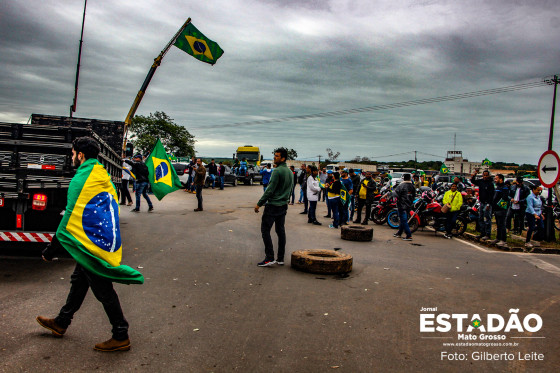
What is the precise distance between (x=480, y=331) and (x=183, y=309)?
3478 millimetres

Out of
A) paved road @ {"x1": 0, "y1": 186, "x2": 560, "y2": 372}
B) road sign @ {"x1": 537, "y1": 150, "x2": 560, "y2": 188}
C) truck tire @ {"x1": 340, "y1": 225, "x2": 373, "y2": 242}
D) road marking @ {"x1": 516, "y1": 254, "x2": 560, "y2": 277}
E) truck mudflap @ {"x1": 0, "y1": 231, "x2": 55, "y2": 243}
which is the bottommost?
road marking @ {"x1": 516, "y1": 254, "x2": 560, "y2": 277}

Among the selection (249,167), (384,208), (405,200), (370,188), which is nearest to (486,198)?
(405,200)

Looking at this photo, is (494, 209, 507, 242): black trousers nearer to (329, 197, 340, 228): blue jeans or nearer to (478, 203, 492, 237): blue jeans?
(478, 203, 492, 237): blue jeans

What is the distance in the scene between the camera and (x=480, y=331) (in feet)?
14.8

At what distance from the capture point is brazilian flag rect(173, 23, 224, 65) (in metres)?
16.7

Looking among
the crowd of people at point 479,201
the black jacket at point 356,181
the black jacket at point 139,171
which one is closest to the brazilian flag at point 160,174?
the black jacket at point 139,171

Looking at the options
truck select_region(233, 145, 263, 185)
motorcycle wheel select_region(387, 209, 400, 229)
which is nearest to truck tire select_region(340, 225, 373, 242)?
motorcycle wheel select_region(387, 209, 400, 229)

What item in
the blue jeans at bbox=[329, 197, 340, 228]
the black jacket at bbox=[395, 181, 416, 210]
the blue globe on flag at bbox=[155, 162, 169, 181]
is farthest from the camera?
the blue jeans at bbox=[329, 197, 340, 228]

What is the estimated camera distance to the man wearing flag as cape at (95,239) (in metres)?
3.61

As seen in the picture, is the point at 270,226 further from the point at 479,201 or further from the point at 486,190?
the point at 479,201

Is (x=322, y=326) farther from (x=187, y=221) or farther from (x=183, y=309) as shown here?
(x=187, y=221)

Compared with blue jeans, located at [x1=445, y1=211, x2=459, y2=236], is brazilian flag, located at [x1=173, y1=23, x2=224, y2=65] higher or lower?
higher

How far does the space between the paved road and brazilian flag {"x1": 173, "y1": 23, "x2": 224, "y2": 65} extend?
10741 millimetres

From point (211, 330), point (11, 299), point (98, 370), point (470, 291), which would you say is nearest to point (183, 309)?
point (211, 330)
